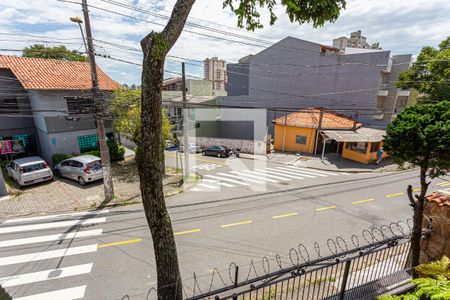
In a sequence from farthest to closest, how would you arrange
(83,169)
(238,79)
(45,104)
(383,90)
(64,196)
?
(238,79), (383,90), (45,104), (83,169), (64,196)

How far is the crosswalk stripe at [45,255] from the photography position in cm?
714

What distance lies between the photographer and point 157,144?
3346 mm

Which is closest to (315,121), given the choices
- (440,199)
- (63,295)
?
(440,199)

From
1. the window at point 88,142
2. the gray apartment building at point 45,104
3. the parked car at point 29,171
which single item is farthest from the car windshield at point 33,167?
the window at point 88,142

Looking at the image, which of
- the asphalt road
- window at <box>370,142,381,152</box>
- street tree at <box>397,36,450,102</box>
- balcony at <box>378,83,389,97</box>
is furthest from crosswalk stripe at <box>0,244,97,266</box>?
balcony at <box>378,83,389,97</box>

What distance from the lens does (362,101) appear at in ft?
83.6

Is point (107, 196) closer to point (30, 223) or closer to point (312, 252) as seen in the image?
point (30, 223)

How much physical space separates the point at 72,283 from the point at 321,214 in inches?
375

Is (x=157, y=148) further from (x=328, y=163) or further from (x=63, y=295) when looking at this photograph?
(x=328, y=163)

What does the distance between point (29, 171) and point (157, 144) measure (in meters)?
14.2

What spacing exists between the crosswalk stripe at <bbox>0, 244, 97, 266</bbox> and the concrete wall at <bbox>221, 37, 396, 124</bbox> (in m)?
25.9

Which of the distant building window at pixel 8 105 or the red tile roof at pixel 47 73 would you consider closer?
the red tile roof at pixel 47 73

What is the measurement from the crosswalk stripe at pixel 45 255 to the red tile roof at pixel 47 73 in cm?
1205

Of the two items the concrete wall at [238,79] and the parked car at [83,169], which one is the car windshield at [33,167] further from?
the concrete wall at [238,79]
